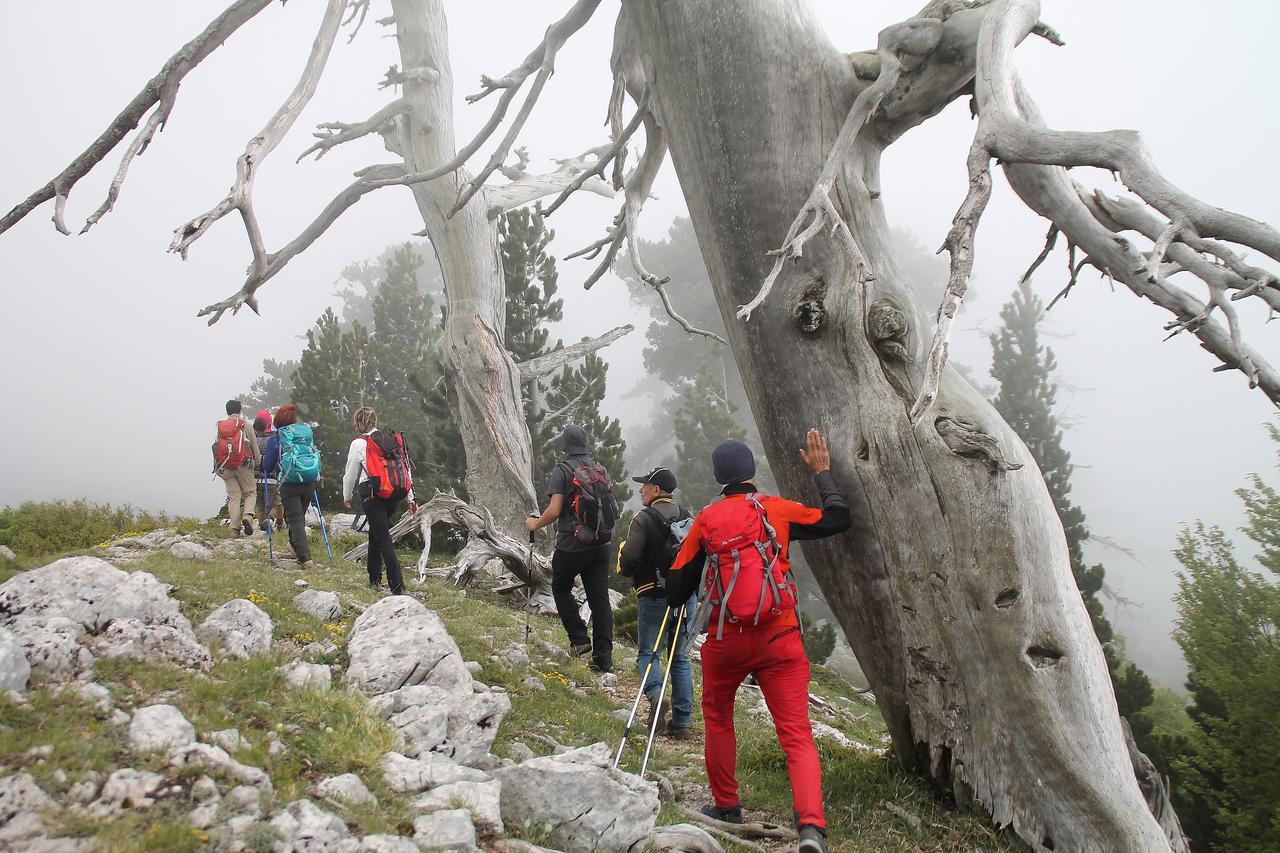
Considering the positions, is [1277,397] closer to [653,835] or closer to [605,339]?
[653,835]

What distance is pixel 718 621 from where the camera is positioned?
139 inches

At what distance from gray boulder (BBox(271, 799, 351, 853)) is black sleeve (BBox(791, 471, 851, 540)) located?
236 centimetres

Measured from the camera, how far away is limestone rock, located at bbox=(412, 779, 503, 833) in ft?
8.88

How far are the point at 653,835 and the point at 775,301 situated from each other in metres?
2.61

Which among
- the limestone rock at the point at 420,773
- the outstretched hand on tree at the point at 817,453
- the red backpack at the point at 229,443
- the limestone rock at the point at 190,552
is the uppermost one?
the outstretched hand on tree at the point at 817,453

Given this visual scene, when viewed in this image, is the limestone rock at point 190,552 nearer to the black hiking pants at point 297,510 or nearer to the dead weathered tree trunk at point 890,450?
the black hiking pants at point 297,510

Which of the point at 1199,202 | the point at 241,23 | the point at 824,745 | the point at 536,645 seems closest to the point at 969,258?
the point at 1199,202

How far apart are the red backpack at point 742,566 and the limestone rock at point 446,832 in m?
1.41

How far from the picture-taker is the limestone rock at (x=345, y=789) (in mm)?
2576

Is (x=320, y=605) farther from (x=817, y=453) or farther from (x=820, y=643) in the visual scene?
(x=820, y=643)

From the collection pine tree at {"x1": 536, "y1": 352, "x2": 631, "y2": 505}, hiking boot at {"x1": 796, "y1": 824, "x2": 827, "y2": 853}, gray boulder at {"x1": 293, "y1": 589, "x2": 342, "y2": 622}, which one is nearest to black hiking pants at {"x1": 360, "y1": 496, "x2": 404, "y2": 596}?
gray boulder at {"x1": 293, "y1": 589, "x2": 342, "y2": 622}

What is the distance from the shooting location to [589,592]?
20.0 feet

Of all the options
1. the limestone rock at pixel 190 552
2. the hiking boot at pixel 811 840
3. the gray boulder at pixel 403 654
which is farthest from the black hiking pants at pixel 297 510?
the hiking boot at pixel 811 840

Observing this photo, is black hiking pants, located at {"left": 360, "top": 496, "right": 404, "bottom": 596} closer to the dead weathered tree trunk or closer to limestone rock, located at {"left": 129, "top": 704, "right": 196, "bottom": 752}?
the dead weathered tree trunk
